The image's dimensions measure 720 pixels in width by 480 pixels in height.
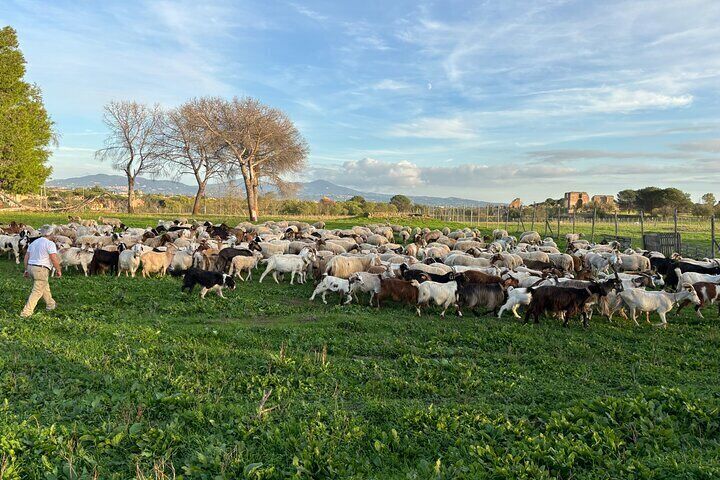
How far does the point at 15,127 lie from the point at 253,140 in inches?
657

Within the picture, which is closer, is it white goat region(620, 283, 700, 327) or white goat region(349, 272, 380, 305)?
white goat region(620, 283, 700, 327)

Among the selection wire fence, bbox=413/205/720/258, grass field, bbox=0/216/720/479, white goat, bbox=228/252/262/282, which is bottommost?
grass field, bbox=0/216/720/479

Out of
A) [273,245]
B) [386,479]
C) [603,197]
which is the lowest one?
[386,479]

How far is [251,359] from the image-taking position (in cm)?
768

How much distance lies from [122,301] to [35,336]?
3391 millimetres

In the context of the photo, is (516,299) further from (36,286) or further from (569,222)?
(569,222)

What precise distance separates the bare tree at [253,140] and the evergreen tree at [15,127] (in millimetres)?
12571

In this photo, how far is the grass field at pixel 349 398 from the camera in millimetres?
4867

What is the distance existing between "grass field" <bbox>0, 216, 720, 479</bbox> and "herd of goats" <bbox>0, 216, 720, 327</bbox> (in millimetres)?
1092

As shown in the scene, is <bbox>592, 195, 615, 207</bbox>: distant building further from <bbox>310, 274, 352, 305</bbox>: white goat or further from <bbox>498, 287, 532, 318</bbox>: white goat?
<bbox>310, 274, 352, 305</bbox>: white goat

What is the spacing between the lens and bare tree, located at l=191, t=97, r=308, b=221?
41.4 meters

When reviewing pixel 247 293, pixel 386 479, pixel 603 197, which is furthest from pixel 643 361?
pixel 603 197

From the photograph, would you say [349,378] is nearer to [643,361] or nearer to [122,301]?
[643,361]

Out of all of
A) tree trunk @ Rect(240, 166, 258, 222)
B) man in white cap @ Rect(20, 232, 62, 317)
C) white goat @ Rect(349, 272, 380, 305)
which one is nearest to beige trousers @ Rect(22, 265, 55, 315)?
man in white cap @ Rect(20, 232, 62, 317)
